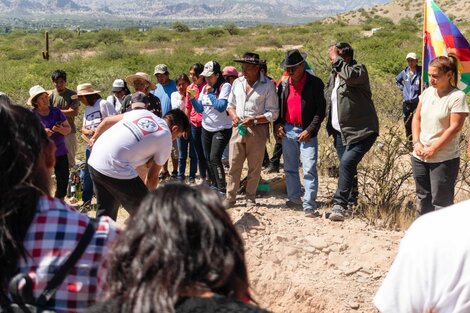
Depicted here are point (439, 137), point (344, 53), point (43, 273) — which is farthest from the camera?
point (344, 53)

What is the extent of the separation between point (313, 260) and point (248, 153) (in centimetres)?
153

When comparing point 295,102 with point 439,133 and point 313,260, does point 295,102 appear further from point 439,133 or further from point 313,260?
point 313,260

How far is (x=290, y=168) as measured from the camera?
568 cm

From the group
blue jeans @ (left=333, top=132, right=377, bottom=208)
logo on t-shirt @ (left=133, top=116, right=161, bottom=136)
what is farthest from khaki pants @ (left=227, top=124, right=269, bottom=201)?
logo on t-shirt @ (left=133, top=116, right=161, bottom=136)

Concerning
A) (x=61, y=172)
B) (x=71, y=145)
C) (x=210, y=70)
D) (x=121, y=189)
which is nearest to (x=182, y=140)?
(x=210, y=70)

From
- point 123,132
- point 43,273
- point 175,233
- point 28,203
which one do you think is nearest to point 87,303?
point 43,273

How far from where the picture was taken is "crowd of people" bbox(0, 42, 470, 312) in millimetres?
1511

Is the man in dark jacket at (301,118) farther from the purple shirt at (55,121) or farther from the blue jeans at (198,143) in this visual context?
the purple shirt at (55,121)

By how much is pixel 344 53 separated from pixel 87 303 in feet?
12.6

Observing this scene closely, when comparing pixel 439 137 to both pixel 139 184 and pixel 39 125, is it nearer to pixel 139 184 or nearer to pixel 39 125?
pixel 139 184

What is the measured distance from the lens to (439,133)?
14.5ft

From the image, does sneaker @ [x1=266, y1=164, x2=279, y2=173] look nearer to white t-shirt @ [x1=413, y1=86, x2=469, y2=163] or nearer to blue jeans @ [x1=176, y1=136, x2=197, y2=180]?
blue jeans @ [x1=176, y1=136, x2=197, y2=180]

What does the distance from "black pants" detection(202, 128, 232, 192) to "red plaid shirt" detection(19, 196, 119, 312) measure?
419 cm

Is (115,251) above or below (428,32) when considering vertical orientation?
below
